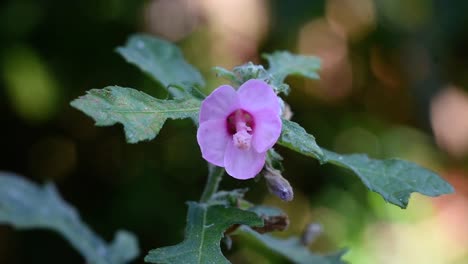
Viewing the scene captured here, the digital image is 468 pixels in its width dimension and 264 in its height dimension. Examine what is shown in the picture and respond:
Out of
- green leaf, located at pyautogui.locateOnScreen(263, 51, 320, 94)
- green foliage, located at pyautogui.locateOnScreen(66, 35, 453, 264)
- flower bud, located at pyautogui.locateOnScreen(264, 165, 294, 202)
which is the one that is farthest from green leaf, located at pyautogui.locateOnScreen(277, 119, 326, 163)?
green leaf, located at pyautogui.locateOnScreen(263, 51, 320, 94)

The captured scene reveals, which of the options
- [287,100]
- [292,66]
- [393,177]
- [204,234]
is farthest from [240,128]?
[287,100]

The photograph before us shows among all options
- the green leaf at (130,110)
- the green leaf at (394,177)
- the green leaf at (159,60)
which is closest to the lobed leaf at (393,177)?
the green leaf at (394,177)

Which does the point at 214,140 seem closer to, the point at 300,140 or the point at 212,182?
the point at 300,140

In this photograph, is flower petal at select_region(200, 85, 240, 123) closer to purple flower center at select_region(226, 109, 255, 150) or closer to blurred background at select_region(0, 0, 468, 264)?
purple flower center at select_region(226, 109, 255, 150)

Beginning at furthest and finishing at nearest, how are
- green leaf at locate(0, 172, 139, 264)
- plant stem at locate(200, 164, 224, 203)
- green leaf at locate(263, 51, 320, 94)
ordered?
green leaf at locate(0, 172, 139, 264) < green leaf at locate(263, 51, 320, 94) < plant stem at locate(200, 164, 224, 203)

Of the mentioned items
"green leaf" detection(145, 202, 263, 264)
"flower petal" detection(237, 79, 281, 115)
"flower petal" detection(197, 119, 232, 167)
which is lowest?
"green leaf" detection(145, 202, 263, 264)

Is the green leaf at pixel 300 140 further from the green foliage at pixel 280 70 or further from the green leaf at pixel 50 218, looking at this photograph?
the green leaf at pixel 50 218
